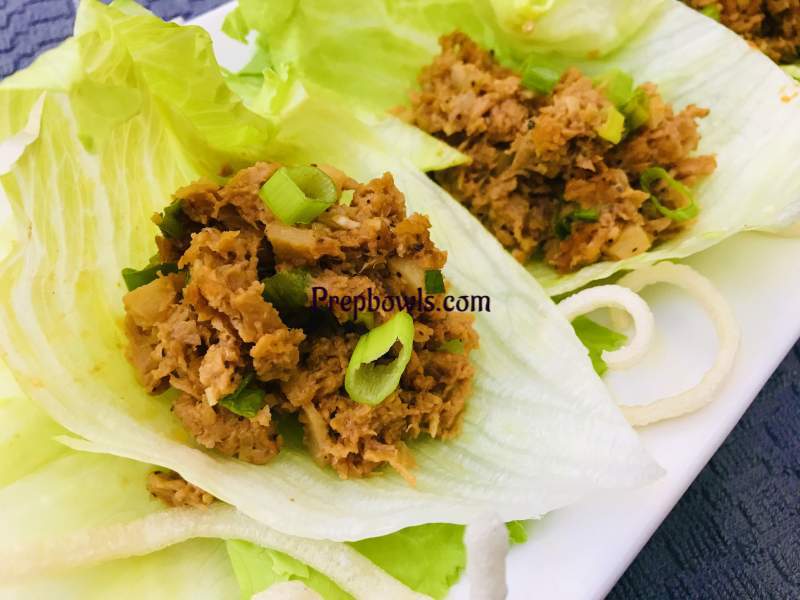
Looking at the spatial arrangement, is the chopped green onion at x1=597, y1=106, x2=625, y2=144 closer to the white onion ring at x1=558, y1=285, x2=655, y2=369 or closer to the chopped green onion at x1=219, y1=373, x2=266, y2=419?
the white onion ring at x1=558, y1=285, x2=655, y2=369

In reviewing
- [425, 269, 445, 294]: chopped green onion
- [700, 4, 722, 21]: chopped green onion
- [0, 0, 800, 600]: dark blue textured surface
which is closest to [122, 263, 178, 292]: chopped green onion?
[425, 269, 445, 294]: chopped green onion

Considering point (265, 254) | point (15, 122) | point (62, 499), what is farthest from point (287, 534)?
point (15, 122)

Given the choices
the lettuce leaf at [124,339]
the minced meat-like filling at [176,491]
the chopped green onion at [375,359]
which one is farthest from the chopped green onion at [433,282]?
the minced meat-like filling at [176,491]

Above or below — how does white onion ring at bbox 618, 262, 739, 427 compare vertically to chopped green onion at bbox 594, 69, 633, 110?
below

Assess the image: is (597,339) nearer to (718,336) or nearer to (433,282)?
(718,336)

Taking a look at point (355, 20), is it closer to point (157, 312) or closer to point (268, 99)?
point (268, 99)

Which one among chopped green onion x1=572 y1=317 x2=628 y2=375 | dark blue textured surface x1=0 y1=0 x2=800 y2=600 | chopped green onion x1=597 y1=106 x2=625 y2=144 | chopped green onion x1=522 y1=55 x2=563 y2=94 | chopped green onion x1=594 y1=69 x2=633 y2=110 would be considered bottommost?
dark blue textured surface x1=0 y1=0 x2=800 y2=600

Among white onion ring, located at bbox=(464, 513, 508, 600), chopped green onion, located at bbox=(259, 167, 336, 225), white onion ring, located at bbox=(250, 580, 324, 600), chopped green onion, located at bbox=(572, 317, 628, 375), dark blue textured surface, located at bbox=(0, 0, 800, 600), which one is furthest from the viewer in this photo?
dark blue textured surface, located at bbox=(0, 0, 800, 600)

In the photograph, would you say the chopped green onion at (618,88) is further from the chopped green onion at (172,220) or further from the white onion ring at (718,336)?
the chopped green onion at (172,220)
